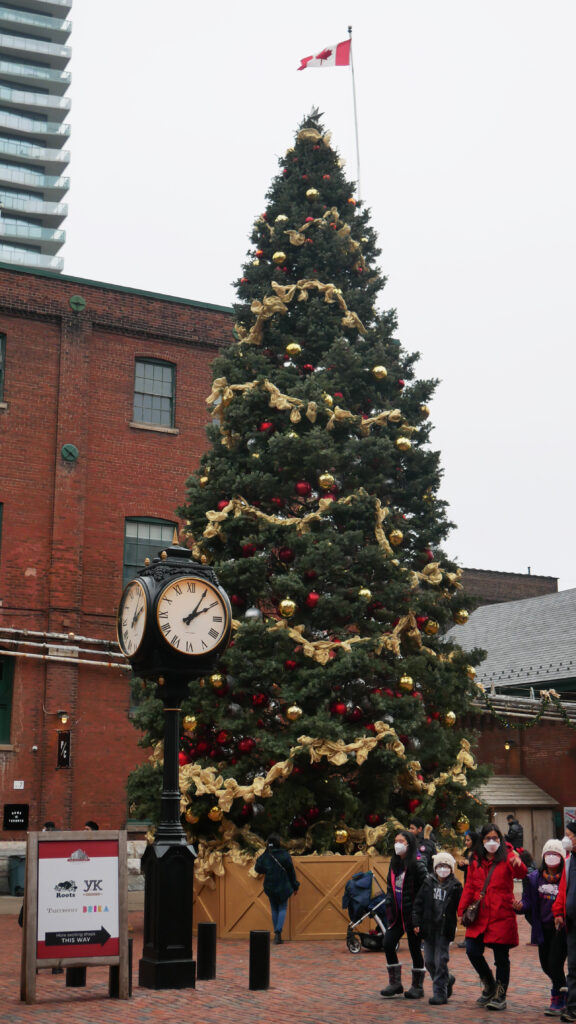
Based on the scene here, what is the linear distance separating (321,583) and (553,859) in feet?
23.8

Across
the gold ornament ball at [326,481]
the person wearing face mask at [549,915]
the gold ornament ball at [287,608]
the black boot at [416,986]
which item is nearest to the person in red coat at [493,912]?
the person wearing face mask at [549,915]

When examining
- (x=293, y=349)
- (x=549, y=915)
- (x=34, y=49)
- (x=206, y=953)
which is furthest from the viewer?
(x=34, y=49)

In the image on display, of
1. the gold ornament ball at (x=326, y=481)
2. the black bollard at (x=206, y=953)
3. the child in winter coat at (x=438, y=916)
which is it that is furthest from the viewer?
the gold ornament ball at (x=326, y=481)

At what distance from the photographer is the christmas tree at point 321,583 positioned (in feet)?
51.4

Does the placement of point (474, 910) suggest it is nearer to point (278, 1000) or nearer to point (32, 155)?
point (278, 1000)

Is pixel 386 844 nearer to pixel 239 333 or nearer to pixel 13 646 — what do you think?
pixel 239 333

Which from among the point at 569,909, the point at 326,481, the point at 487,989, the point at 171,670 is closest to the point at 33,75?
the point at 326,481

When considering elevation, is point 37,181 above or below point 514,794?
above

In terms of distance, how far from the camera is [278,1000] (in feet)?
33.7

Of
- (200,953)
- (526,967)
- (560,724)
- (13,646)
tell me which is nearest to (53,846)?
(200,953)

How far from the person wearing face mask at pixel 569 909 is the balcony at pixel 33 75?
350 ft

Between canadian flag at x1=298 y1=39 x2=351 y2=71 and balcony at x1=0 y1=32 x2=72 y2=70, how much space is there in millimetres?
90956

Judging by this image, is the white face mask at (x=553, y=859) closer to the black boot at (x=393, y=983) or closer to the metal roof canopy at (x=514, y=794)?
the black boot at (x=393, y=983)

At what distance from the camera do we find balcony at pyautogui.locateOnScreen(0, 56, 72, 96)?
10362cm
